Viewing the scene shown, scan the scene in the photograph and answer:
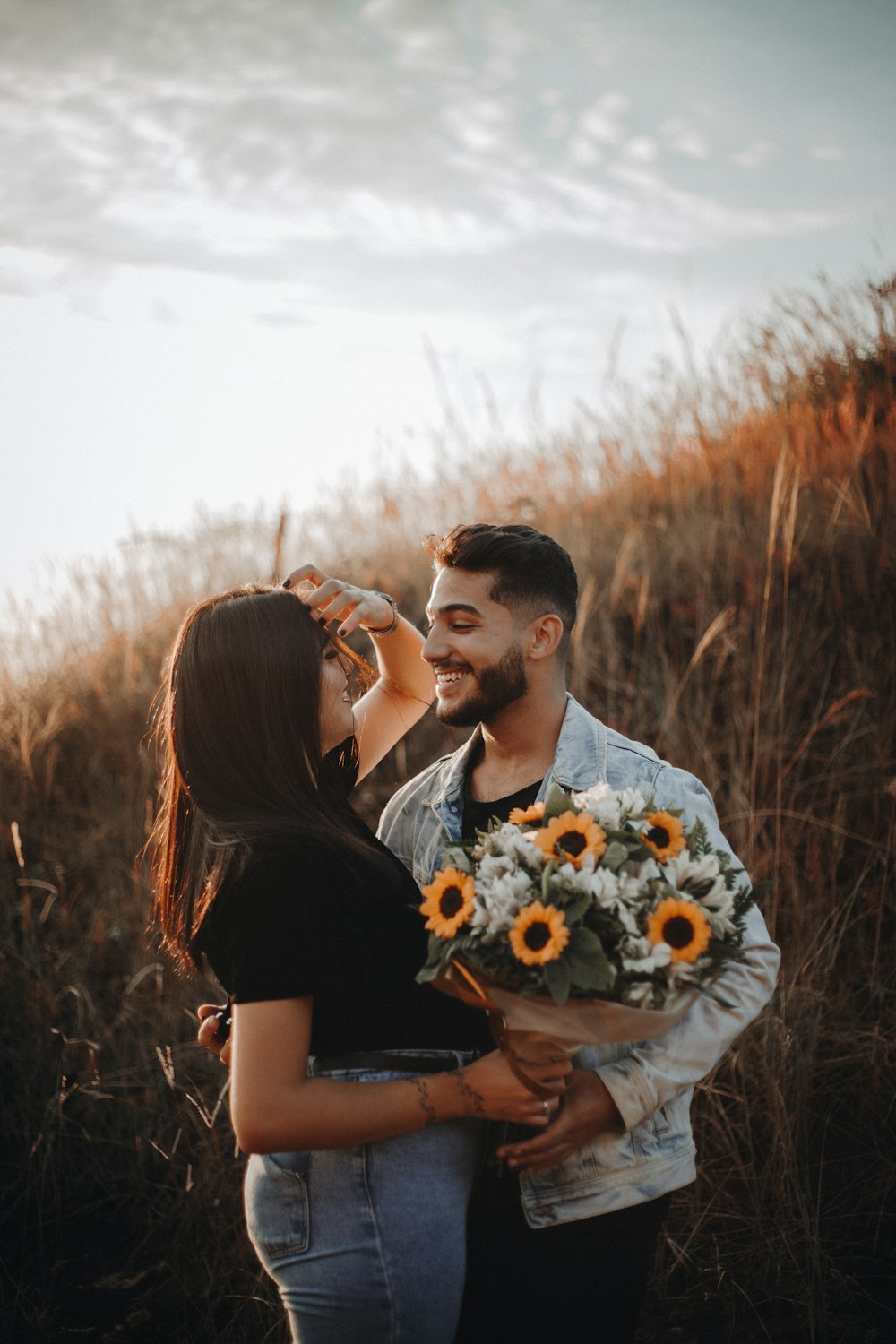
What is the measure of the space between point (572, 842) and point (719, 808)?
264 cm

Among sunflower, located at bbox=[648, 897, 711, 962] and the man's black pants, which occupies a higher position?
sunflower, located at bbox=[648, 897, 711, 962]

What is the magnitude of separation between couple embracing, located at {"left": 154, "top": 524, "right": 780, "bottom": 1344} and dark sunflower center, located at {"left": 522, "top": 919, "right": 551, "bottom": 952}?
0.35m

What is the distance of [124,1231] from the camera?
11.3 ft

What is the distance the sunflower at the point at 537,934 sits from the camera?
1.56m

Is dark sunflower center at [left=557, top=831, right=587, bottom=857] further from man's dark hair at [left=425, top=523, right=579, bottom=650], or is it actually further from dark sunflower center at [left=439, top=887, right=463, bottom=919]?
man's dark hair at [left=425, top=523, right=579, bottom=650]

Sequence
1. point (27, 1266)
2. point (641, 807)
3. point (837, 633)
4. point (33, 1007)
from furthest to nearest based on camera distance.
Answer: point (837, 633) < point (33, 1007) < point (27, 1266) < point (641, 807)

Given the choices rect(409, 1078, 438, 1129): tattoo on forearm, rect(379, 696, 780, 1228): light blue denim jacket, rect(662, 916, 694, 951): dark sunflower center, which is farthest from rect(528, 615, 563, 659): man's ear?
rect(409, 1078, 438, 1129): tattoo on forearm

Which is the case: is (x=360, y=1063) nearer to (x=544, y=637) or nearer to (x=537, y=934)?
(x=537, y=934)

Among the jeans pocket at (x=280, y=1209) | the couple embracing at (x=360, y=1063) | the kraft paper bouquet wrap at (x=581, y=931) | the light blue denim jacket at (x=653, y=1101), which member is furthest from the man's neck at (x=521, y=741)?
the jeans pocket at (x=280, y=1209)

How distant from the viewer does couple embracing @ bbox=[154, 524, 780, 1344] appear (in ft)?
5.53

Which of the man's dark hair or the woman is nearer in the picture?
the woman

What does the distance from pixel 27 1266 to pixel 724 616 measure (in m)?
4.26

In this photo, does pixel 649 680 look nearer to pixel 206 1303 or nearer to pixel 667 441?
pixel 667 441

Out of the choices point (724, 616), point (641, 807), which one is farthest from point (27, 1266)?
point (724, 616)
